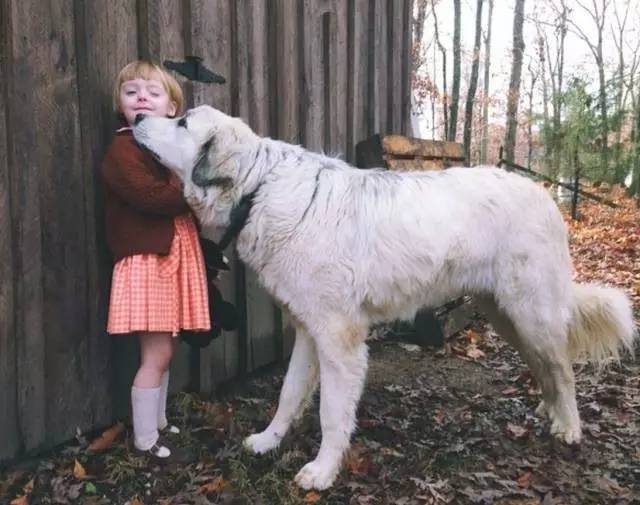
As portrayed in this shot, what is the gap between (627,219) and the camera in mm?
14578

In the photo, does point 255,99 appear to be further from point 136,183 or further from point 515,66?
point 515,66

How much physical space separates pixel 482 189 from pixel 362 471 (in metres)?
1.64

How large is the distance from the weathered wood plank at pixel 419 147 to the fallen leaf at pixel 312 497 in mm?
2937

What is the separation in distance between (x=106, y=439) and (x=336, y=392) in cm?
125

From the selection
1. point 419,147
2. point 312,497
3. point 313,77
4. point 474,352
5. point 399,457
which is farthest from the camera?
point 419,147

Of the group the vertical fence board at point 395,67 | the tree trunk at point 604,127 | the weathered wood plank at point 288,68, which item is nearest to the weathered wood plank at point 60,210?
the weathered wood plank at point 288,68

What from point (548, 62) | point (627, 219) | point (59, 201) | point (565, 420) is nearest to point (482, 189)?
point (565, 420)

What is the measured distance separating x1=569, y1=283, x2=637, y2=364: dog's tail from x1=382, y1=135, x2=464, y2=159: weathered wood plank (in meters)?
1.95

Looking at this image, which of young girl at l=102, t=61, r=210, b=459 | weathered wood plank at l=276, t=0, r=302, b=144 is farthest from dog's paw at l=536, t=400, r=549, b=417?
weathered wood plank at l=276, t=0, r=302, b=144

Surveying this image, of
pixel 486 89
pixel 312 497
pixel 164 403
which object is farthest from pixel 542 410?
pixel 486 89

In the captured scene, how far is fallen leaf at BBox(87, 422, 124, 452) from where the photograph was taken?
3.14 metres

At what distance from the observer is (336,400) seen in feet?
9.86

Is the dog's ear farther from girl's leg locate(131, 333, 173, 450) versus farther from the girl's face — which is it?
girl's leg locate(131, 333, 173, 450)

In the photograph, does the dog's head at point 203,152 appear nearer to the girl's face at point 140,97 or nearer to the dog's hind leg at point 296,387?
the girl's face at point 140,97
